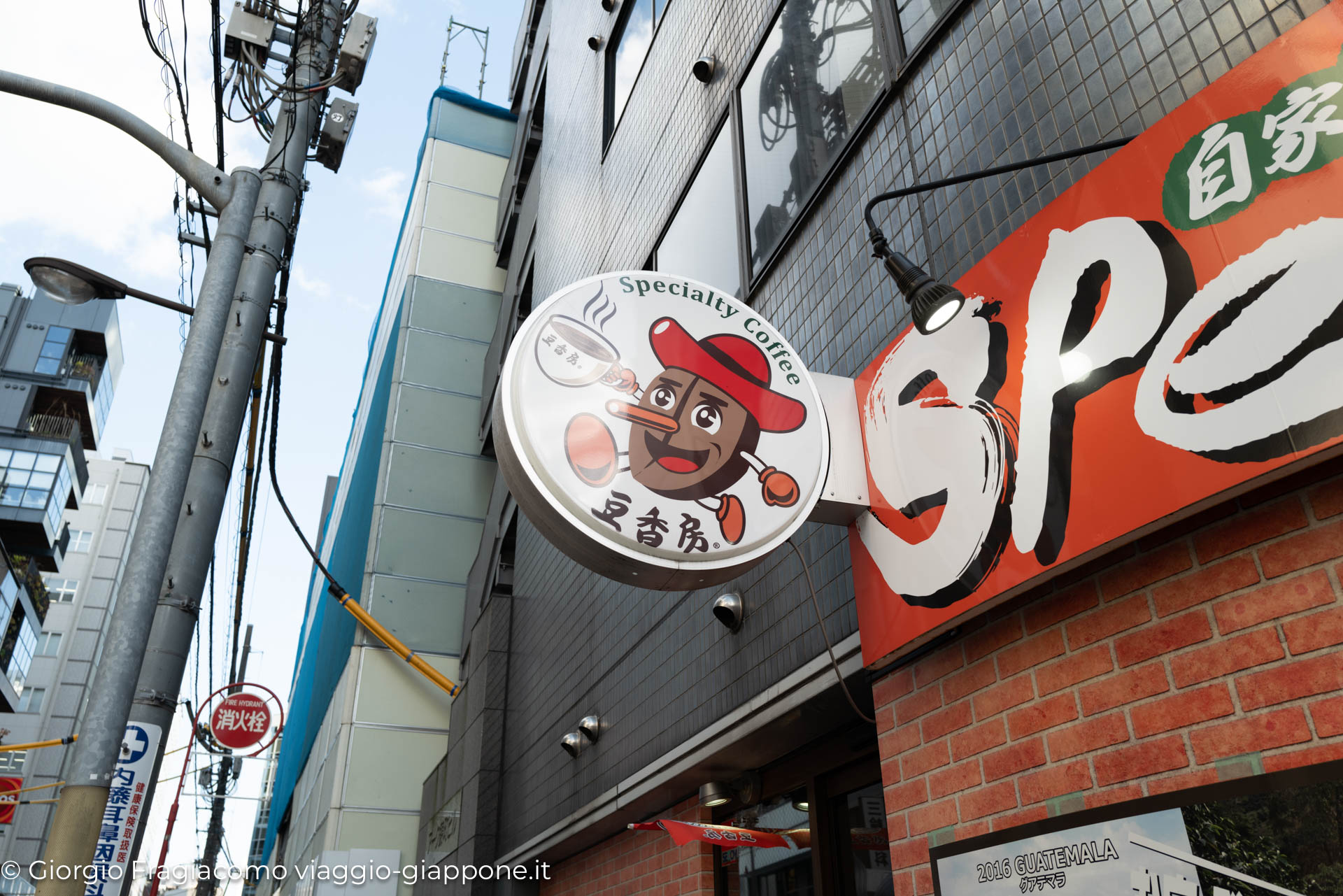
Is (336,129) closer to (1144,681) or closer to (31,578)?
(1144,681)

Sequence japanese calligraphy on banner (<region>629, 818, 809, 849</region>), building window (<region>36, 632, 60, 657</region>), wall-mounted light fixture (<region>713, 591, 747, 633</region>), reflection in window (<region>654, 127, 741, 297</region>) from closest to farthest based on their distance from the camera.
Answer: japanese calligraphy on banner (<region>629, 818, 809, 849</region>), wall-mounted light fixture (<region>713, 591, 747, 633</region>), reflection in window (<region>654, 127, 741, 297</region>), building window (<region>36, 632, 60, 657</region>)

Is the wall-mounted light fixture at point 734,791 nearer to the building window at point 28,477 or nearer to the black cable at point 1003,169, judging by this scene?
the black cable at point 1003,169

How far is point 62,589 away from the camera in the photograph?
71.2 metres

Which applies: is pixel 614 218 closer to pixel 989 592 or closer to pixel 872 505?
pixel 872 505

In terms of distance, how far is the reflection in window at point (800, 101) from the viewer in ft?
15.6

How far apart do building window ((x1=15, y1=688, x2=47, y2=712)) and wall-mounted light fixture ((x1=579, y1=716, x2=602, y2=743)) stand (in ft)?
243

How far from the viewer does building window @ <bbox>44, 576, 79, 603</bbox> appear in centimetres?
7044

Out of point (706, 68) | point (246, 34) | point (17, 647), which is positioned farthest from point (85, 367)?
point (706, 68)

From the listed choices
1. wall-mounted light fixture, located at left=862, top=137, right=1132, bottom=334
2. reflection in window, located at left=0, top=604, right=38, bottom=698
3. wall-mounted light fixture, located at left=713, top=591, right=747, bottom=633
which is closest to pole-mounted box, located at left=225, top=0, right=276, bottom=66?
wall-mounted light fixture, located at left=713, top=591, right=747, bottom=633

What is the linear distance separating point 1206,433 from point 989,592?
832 mm

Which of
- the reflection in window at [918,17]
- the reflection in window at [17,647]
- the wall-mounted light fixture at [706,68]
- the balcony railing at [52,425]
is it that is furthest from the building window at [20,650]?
the reflection in window at [918,17]

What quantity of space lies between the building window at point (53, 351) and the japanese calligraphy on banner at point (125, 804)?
56.9 m

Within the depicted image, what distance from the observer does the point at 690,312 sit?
3.67 m

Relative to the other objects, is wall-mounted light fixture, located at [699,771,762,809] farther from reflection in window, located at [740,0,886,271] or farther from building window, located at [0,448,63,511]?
building window, located at [0,448,63,511]
